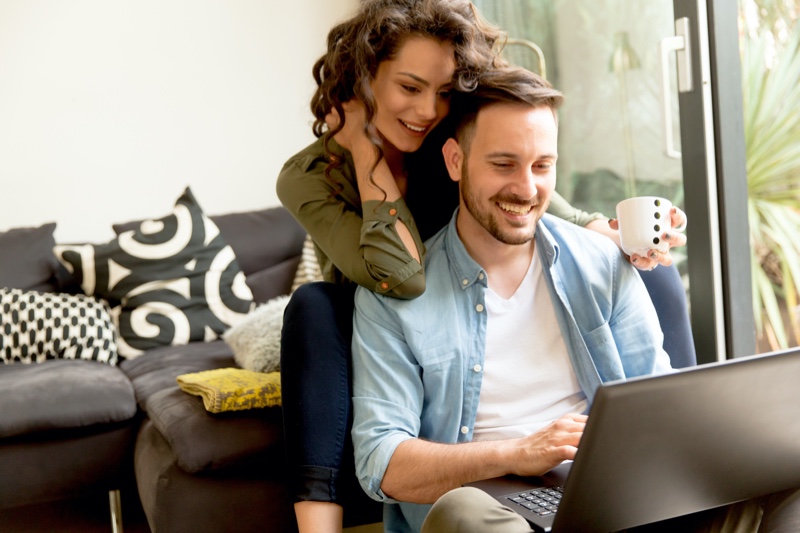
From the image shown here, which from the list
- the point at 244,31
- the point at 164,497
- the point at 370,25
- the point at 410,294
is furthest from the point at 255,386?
the point at 244,31

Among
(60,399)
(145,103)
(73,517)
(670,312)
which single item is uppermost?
(145,103)

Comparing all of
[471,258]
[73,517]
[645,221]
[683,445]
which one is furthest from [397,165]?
[73,517]

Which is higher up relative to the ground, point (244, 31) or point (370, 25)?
point (244, 31)

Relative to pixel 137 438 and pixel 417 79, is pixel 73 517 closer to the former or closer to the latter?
pixel 137 438

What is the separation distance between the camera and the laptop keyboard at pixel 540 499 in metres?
1.14

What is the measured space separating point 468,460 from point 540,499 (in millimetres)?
246

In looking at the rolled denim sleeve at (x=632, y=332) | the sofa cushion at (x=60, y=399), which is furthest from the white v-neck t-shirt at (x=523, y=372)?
the sofa cushion at (x=60, y=399)

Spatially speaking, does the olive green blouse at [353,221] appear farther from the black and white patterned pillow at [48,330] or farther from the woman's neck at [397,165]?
the black and white patterned pillow at [48,330]

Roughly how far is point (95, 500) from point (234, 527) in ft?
3.29

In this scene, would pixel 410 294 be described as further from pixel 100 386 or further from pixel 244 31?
pixel 244 31

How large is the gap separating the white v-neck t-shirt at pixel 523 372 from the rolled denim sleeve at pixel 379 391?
0.13m

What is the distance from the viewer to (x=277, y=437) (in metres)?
2.12

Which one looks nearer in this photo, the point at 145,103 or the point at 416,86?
the point at 416,86

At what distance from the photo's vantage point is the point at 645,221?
5.04 feet
